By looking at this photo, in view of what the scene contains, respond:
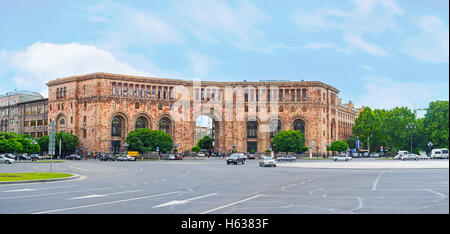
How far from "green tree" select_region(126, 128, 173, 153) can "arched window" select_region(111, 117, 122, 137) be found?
1069cm

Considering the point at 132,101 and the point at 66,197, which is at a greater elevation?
the point at 132,101

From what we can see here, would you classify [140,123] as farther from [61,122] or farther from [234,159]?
[234,159]

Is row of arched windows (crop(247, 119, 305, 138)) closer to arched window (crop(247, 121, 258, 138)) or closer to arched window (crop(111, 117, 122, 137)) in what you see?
arched window (crop(247, 121, 258, 138))

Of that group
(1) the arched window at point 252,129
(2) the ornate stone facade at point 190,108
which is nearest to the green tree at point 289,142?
(2) the ornate stone facade at point 190,108

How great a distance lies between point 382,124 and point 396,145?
750 cm

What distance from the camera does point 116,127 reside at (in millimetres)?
96250

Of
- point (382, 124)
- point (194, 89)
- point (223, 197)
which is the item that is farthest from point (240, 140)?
point (223, 197)

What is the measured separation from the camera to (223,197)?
16.0 metres

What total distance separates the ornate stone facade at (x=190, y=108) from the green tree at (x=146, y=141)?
34.8 feet

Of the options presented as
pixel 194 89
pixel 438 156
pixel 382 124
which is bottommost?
pixel 438 156

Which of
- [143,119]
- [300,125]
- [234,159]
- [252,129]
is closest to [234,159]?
[234,159]

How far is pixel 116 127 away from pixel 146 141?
1399 centimetres
